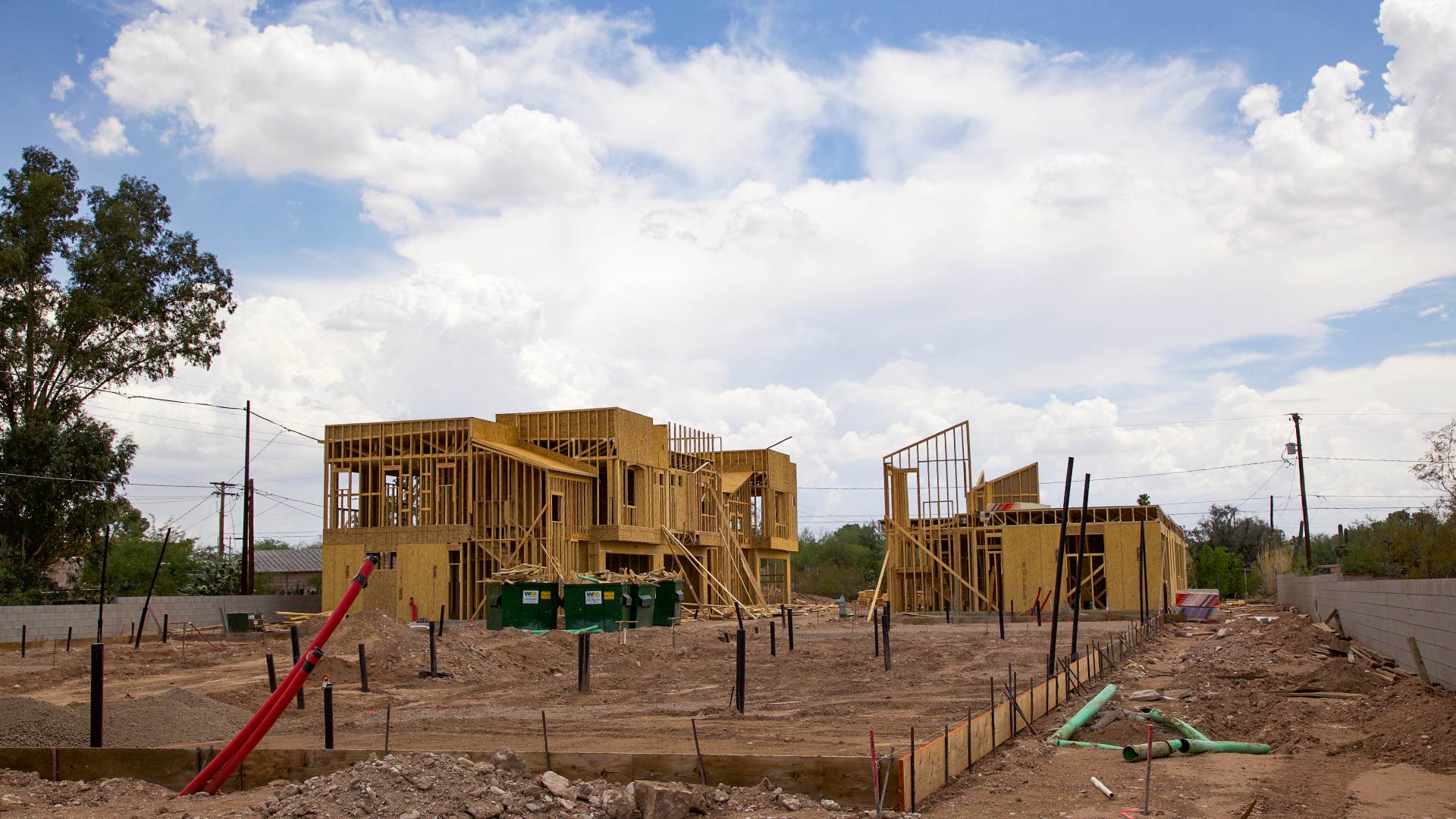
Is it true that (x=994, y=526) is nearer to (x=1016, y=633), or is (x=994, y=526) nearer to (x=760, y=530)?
(x=1016, y=633)

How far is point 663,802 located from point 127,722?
7.61 metres

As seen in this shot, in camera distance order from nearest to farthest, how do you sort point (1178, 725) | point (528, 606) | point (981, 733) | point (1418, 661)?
point (981, 733) < point (1178, 725) < point (1418, 661) < point (528, 606)

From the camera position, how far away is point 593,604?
30.6 m

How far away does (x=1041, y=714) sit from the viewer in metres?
14.0

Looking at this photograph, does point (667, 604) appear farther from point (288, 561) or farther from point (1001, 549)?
point (288, 561)

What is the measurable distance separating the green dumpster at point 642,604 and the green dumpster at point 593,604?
1.15 meters

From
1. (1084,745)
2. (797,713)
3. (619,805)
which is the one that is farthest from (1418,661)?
(619,805)

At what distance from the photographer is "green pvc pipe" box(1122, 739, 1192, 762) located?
11.0 meters

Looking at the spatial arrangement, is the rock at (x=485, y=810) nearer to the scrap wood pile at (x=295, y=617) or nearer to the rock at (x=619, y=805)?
the rock at (x=619, y=805)

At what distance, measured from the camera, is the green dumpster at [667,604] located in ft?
111

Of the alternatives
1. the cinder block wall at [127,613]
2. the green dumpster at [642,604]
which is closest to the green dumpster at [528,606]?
the green dumpster at [642,604]

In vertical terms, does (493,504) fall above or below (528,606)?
above

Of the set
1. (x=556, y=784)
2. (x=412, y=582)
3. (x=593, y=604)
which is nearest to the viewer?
(x=556, y=784)

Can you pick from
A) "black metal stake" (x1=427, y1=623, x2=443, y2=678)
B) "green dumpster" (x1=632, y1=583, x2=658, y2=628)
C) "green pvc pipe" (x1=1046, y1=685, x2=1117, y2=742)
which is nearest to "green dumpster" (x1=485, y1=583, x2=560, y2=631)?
"green dumpster" (x1=632, y1=583, x2=658, y2=628)
